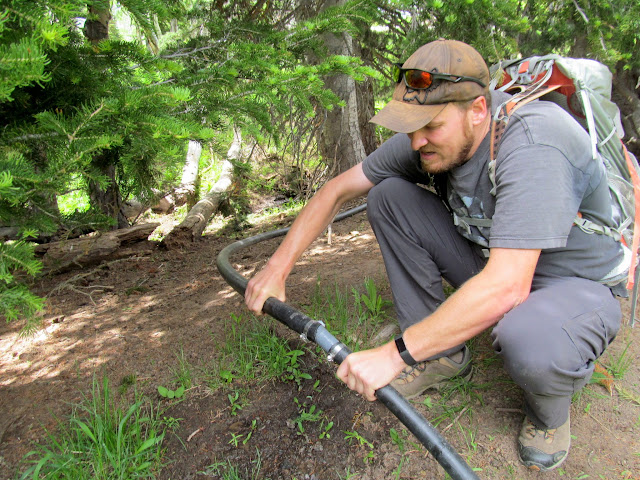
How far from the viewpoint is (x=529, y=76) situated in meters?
1.98

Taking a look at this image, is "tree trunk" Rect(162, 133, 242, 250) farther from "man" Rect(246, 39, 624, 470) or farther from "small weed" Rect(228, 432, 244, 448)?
"small weed" Rect(228, 432, 244, 448)

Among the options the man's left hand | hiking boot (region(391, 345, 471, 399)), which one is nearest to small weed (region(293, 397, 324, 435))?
hiking boot (region(391, 345, 471, 399))

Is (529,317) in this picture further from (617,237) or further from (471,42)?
(471,42)

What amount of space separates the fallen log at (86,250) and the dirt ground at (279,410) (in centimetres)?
73

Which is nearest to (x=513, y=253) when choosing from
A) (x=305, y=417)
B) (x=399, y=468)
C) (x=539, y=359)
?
(x=539, y=359)

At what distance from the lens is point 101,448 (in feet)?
6.04

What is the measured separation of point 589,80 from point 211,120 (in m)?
1.80

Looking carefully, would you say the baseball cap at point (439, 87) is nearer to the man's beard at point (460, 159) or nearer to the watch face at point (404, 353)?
the man's beard at point (460, 159)

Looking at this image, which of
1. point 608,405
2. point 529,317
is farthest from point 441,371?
point 608,405

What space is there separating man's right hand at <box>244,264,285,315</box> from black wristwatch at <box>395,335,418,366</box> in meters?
0.78

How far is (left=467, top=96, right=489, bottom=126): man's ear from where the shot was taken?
1816 millimetres

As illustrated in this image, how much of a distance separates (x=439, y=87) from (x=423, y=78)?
77 millimetres

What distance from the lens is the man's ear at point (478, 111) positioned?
1.82 meters

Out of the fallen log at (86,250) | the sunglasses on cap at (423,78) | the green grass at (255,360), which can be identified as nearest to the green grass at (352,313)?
the green grass at (255,360)
